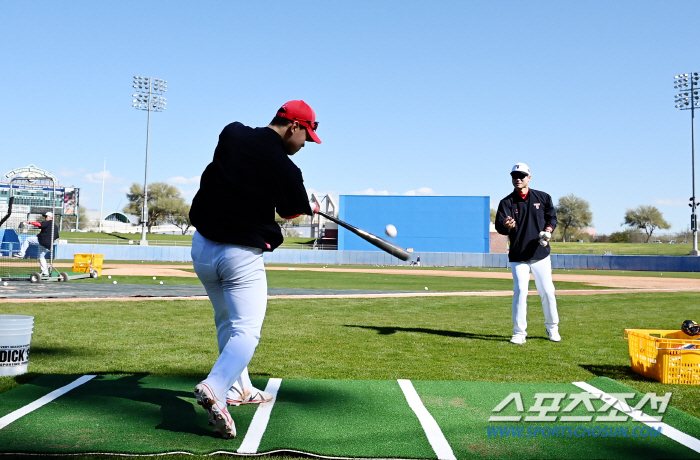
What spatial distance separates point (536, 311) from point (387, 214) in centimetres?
5030

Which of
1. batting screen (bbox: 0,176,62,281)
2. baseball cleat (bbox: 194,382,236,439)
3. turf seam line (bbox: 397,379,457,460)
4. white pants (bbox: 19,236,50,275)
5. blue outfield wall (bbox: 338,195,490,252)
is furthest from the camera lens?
blue outfield wall (bbox: 338,195,490,252)

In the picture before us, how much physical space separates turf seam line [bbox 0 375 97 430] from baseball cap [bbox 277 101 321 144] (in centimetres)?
275

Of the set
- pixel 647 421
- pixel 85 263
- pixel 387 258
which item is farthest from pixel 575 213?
pixel 647 421

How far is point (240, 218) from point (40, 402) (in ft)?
7.34

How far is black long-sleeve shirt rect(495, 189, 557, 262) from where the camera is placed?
783 cm

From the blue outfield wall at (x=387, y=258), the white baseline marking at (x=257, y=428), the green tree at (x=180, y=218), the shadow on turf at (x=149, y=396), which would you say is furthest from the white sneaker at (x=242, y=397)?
the green tree at (x=180, y=218)

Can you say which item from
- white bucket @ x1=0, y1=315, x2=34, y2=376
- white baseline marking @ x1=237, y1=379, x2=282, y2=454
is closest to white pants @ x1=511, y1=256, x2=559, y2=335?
white baseline marking @ x1=237, y1=379, x2=282, y2=454

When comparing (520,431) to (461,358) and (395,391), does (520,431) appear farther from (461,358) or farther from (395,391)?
(461,358)

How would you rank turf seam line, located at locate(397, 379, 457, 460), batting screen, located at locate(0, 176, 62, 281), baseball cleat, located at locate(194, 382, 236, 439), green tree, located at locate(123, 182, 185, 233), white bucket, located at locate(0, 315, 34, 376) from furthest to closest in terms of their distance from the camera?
green tree, located at locate(123, 182, 185, 233) < batting screen, located at locate(0, 176, 62, 281) < white bucket, located at locate(0, 315, 34, 376) < baseball cleat, located at locate(194, 382, 236, 439) < turf seam line, located at locate(397, 379, 457, 460)

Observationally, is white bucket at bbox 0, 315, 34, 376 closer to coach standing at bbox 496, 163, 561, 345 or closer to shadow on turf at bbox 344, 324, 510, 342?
shadow on turf at bbox 344, 324, 510, 342

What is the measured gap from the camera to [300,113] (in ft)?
12.6

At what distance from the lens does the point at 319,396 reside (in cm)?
457

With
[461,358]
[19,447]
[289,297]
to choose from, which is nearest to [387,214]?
[289,297]

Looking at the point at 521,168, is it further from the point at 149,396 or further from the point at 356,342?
the point at 149,396
